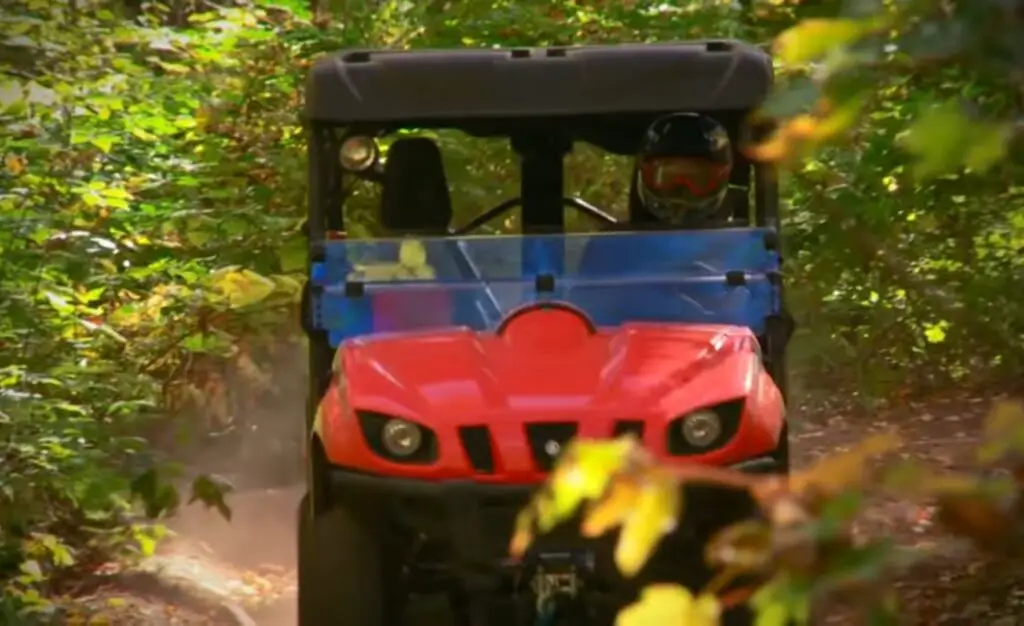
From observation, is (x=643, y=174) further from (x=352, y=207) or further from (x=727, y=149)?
(x=352, y=207)

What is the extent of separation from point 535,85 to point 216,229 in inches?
90.9

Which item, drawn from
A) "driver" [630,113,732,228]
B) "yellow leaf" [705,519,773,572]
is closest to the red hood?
"driver" [630,113,732,228]

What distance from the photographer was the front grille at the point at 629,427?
3307mm

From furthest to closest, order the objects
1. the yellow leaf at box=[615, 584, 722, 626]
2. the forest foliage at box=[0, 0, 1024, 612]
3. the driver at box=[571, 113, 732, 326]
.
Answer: the forest foliage at box=[0, 0, 1024, 612] → the driver at box=[571, 113, 732, 326] → the yellow leaf at box=[615, 584, 722, 626]

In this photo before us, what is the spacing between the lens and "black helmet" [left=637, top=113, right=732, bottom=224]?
4.03 m

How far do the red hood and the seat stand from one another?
741mm

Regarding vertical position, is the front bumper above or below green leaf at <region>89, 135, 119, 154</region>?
below

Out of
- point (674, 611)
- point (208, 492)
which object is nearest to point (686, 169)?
point (208, 492)

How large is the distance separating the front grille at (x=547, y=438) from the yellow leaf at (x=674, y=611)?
2.31 metres

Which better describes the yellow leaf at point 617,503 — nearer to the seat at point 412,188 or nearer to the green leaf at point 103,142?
the seat at point 412,188

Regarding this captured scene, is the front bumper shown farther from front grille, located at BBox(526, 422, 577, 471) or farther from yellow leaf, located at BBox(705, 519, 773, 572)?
yellow leaf, located at BBox(705, 519, 773, 572)

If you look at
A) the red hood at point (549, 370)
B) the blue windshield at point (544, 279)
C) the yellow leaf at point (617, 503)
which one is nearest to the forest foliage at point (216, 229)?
the blue windshield at point (544, 279)

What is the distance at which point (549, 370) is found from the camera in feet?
11.4

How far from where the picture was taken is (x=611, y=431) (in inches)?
130
